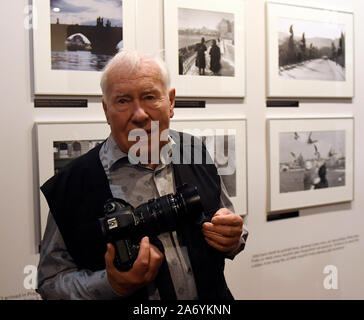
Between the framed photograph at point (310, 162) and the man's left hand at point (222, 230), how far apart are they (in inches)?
27.6

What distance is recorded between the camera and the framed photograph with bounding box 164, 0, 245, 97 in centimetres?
139

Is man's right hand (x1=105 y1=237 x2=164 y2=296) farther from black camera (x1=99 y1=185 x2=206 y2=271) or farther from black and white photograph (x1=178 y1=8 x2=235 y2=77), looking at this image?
black and white photograph (x1=178 y1=8 x2=235 y2=77)

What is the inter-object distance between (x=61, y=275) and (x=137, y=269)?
0.25 metres

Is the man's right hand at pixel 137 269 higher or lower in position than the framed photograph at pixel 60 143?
lower

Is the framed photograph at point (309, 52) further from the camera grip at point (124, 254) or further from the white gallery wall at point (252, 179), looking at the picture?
the camera grip at point (124, 254)

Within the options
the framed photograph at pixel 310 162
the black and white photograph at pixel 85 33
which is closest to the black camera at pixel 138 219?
the black and white photograph at pixel 85 33

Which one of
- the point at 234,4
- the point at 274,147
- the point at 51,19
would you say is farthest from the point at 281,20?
the point at 51,19

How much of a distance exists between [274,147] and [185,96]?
0.44 m

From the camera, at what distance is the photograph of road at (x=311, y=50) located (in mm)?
1612

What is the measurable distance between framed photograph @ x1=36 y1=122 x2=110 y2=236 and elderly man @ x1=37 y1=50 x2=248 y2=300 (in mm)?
239

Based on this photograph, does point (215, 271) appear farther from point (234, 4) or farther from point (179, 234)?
point (234, 4)

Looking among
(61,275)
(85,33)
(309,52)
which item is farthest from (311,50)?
(61,275)

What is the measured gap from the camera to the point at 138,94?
97cm
